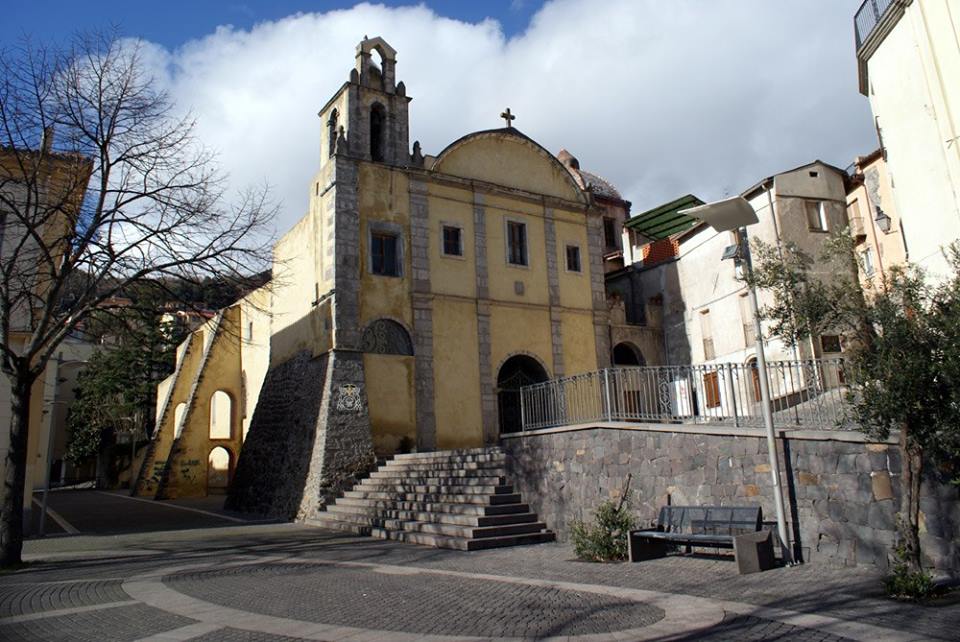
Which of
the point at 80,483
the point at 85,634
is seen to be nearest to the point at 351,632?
the point at 85,634

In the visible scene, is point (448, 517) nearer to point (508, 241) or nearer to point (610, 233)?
point (508, 241)

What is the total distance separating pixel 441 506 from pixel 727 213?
8.38m

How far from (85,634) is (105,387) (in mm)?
35447

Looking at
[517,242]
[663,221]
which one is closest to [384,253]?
[517,242]

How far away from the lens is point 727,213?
945 cm

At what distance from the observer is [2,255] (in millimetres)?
17031

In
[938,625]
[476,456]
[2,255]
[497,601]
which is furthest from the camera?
[2,255]

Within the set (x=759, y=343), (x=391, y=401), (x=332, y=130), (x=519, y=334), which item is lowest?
(x=759, y=343)

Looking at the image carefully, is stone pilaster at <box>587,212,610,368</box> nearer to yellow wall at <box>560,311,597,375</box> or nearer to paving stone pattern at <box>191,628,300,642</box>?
yellow wall at <box>560,311,597,375</box>

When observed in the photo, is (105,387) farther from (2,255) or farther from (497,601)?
(497,601)

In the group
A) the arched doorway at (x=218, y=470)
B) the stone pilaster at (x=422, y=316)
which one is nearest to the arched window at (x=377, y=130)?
the stone pilaster at (x=422, y=316)

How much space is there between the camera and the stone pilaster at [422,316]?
65.1 feet

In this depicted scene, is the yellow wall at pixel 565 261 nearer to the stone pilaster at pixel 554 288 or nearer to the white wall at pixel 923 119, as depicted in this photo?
the stone pilaster at pixel 554 288

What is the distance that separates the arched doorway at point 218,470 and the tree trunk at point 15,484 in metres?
16.4
